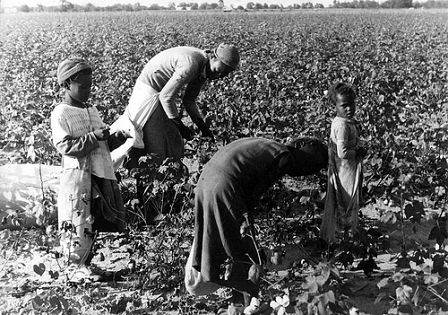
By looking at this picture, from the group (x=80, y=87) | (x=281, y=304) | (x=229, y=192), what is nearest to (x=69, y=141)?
(x=80, y=87)

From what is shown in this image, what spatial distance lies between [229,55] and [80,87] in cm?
89

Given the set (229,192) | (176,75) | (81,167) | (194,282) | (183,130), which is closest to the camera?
(229,192)

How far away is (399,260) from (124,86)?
4.97 meters

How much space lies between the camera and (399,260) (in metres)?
2.31

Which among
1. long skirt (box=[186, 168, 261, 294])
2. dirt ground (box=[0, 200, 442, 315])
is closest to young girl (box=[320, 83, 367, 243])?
dirt ground (box=[0, 200, 442, 315])

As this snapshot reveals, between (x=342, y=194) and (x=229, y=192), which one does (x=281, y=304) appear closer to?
(x=229, y=192)

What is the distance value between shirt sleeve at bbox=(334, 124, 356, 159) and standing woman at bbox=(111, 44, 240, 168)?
87cm

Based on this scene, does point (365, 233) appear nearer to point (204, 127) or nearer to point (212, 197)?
point (212, 197)

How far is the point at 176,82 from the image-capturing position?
3.54 meters

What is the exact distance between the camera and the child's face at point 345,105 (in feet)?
9.73

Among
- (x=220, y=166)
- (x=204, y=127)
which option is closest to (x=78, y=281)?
(x=220, y=166)

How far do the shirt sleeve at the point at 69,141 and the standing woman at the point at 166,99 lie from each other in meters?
0.67

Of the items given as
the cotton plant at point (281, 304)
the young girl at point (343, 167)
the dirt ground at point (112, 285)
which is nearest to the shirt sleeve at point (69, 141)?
the dirt ground at point (112, 285)

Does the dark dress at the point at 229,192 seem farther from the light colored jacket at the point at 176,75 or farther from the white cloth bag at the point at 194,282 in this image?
the light colored jacket at the point at 176,75
